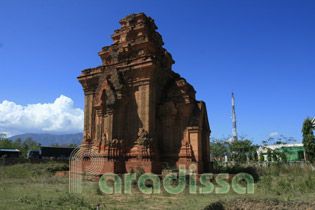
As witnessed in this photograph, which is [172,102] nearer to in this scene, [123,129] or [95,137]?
[123,129]

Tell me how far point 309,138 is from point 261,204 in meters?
33.6

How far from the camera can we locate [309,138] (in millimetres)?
37906

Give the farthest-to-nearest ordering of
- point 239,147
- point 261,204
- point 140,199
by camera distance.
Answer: point 239,147 < point 140,199 < point 261,204

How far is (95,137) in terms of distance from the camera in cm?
2003

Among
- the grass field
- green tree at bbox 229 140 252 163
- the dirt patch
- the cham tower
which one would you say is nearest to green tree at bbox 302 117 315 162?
green tree at bbox 229 140 252 163

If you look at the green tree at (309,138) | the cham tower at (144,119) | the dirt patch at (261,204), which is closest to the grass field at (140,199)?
the dirt patch at (261,204)

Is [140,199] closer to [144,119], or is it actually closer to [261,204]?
[261,204]

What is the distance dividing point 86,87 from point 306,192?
647 inches

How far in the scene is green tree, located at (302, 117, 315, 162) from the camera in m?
37.4

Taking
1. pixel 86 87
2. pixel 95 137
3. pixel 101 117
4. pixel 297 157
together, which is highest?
pixel 86 87

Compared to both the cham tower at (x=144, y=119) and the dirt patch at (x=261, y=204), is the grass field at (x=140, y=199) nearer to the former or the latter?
the dirt patch at (x=261, y=204)

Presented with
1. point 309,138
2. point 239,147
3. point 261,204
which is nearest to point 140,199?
point 261,204

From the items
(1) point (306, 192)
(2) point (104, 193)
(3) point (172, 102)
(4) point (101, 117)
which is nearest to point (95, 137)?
(4) point (101, 117)

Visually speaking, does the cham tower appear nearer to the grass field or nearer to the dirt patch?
the grass field
